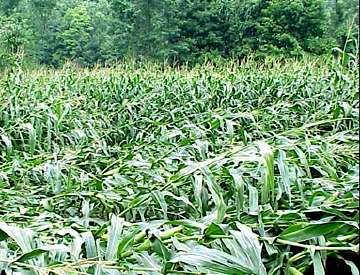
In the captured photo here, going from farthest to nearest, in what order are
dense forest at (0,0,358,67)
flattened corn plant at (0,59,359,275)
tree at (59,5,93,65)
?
tree at (59,5,93,65), dense forest at (0,0,358,67), flattened corn plant at (0,59,359,275)

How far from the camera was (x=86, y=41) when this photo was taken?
9.11 metres

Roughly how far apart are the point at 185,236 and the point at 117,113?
218 cm

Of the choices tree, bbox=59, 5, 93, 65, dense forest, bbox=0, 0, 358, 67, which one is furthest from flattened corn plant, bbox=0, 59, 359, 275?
tree, bbox=59, 5, 93, 65

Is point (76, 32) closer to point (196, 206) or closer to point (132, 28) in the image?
point (132, 28)

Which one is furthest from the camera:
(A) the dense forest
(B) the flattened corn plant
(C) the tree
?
(C) the tree

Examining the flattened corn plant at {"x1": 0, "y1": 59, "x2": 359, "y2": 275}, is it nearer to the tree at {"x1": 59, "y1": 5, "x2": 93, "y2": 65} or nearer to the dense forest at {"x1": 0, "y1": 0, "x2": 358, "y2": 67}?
the dense forest at {"x1": 0, "y1": 0, "x2": 358, "y2": 67}

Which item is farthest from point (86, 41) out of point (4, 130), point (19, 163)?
point (19, 163)

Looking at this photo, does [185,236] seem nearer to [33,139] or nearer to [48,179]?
[48,179]

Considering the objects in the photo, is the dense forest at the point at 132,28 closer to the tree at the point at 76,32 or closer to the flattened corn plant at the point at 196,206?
the tree at the point at 76,32

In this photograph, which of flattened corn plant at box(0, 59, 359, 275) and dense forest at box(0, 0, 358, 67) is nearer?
→ flattened corn plant at box(0, 59, 359, 275)

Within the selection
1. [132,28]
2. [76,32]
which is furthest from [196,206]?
[76,32]

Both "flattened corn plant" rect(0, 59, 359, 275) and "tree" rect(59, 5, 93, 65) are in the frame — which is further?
"tree" rect(59, 5, 93, 65)

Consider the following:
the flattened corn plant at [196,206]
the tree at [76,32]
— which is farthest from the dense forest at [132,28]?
the flattened corn plant at [196,206]

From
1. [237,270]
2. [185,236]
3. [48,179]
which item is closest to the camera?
[237,270]
